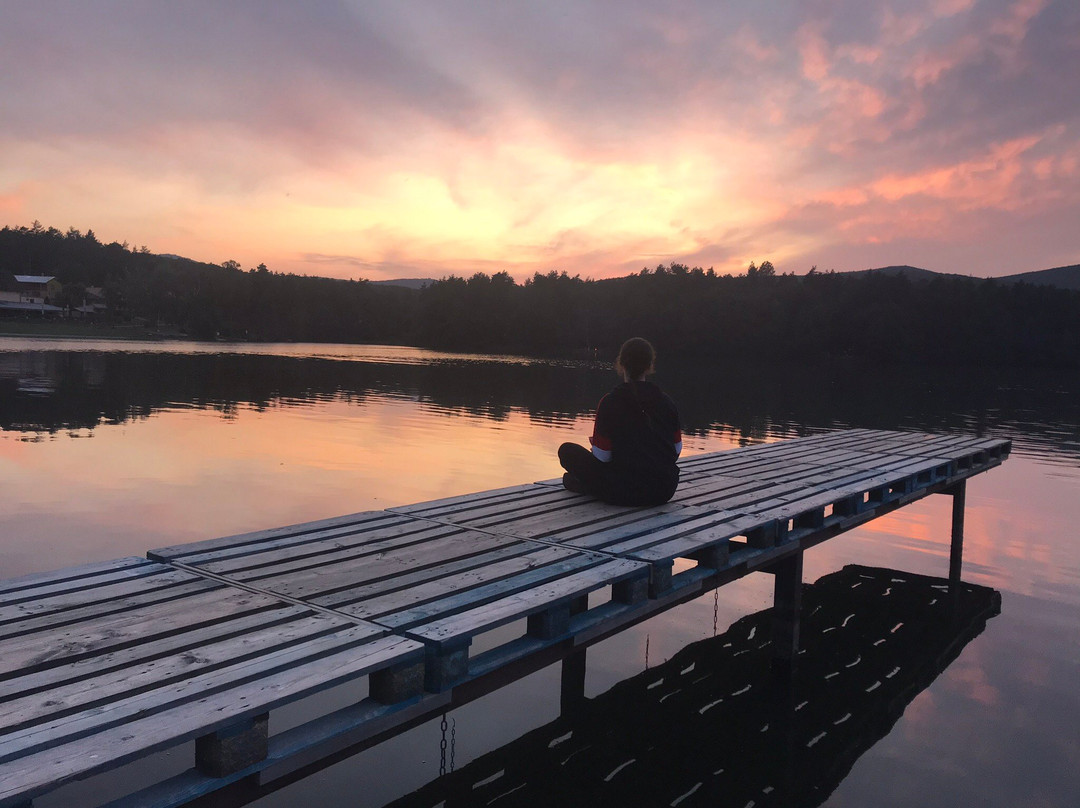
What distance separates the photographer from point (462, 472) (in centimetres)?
1620

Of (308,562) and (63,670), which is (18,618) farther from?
(308,562)

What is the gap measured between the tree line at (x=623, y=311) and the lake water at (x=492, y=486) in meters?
66.5

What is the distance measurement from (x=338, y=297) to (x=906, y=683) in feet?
446

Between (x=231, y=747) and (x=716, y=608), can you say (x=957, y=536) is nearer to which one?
(x=716, y=608)

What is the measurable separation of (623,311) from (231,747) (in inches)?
4695

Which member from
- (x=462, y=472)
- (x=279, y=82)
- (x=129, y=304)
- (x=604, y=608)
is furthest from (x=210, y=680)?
(x=129, y=304)

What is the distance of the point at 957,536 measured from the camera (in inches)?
435

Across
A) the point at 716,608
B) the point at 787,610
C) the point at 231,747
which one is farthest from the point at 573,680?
the point at 231,747

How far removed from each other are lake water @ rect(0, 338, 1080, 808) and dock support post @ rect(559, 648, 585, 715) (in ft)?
0.35

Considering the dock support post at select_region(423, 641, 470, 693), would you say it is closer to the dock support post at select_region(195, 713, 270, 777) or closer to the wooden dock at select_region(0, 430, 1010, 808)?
the wooden dock at select_region(0, 430, 1010, 808)

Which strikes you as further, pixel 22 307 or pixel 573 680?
pixel 22 307

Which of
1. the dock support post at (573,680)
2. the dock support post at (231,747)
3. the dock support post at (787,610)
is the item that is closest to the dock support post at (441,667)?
the dock support post at (231,747)

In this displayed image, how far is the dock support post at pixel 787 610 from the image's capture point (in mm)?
7684

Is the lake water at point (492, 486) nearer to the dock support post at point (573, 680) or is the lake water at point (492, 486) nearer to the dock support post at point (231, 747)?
the dock support post at point (573, 680)
